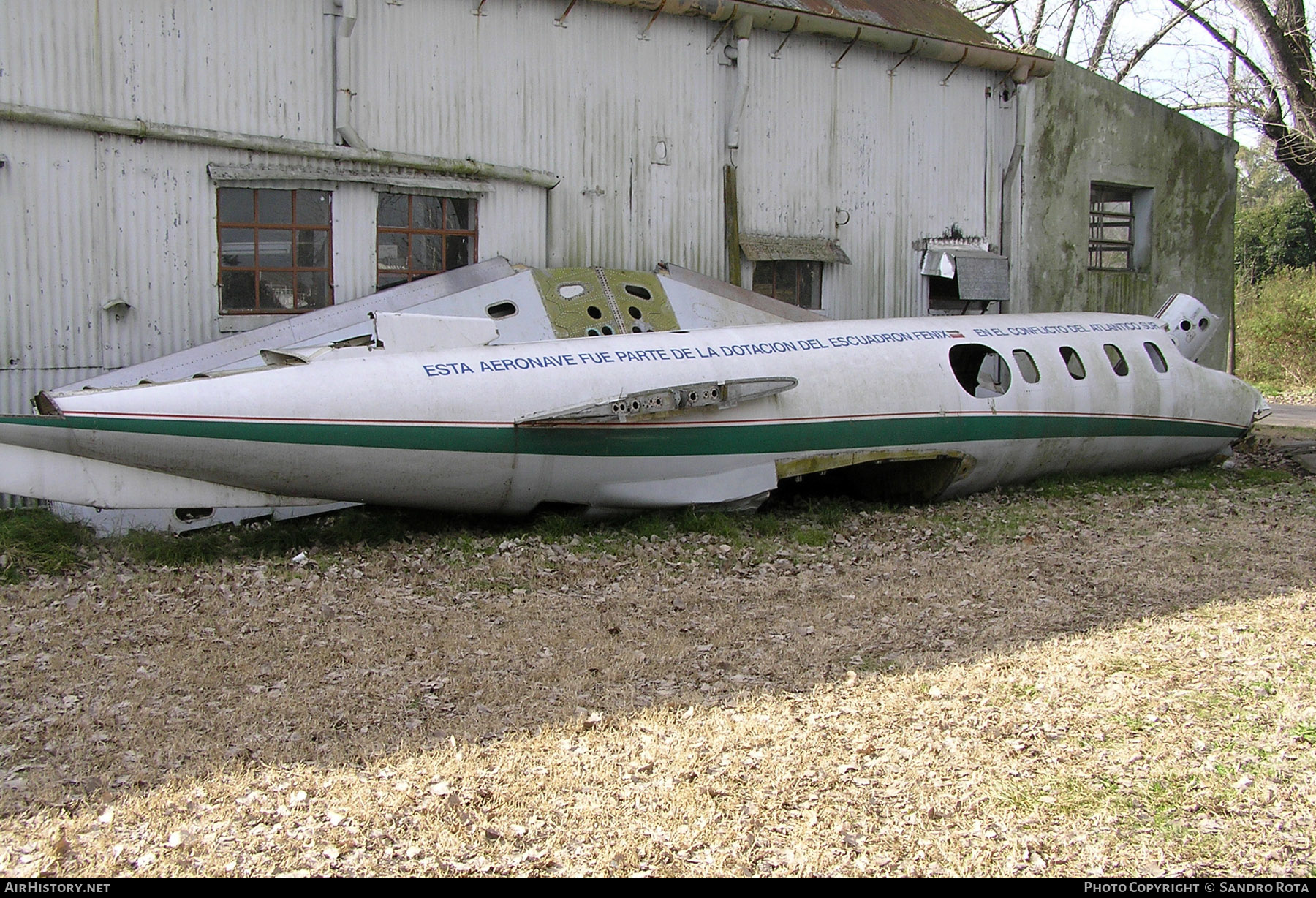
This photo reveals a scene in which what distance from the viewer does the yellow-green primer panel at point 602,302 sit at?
1156 centimetres

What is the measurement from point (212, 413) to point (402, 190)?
4.76 m

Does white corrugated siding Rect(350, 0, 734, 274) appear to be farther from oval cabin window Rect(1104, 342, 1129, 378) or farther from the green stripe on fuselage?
oval cabin window Rect(1104, 342, 1129, 378)

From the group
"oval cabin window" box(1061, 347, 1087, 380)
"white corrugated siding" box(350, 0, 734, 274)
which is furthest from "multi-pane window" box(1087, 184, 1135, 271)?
"white corrugated siding" box(350, 0, 734, 274)

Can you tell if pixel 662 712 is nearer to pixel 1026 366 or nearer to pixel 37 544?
pixel 37 544

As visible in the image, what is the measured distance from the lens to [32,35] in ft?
32.2

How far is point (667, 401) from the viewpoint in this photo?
8938 mm

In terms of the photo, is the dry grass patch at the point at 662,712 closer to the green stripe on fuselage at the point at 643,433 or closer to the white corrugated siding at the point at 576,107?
the green stripe on fuselage at the point at 643,433

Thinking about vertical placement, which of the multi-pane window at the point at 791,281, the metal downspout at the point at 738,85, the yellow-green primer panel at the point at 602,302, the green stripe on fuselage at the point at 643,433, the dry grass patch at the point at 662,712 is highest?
the metal downspout at the point at 738,85

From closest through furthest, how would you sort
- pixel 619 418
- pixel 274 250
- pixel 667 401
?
pixel 619 418, pixel 667 401, pixel 274 250

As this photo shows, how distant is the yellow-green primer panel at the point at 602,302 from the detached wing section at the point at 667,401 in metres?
2.54

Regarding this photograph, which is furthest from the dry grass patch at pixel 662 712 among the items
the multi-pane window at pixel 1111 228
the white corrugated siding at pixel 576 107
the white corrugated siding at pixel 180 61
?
the multi-pane window at pixel 1111 228

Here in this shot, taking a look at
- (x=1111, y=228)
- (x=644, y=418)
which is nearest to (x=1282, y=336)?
(x=1111, y=228)

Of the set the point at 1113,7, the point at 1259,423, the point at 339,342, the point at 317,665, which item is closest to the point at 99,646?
the point at 317,665

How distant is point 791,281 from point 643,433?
21.5 ft
